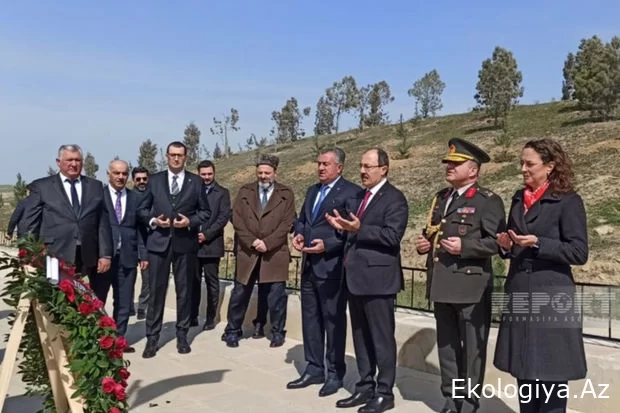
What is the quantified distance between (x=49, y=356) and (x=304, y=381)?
2.05 meters

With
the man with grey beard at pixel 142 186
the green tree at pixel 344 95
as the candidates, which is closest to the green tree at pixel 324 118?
the green tree at pixel 344 95

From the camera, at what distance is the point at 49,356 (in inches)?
131

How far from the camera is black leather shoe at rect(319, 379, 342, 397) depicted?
454 cm

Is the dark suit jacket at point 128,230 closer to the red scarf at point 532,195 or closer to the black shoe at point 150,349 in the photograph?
the black shoe at point 150,349

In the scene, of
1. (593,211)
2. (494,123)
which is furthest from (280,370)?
(494,123)

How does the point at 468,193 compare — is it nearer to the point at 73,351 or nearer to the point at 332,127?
the point at 73,351

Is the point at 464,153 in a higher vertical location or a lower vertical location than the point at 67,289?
higher

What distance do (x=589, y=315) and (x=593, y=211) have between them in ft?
34.3

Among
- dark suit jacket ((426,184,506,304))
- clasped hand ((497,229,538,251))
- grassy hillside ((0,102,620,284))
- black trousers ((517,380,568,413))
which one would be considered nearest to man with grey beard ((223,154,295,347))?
dark suit jacket ((426,184,506,304))

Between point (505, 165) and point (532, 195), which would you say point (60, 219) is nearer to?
point (532, 195)

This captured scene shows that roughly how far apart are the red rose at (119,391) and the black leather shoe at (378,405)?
165 centimetres

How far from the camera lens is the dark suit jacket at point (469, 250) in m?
3.64

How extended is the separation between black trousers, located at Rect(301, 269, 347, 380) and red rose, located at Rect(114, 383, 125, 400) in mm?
1817

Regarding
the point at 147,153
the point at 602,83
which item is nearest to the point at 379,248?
the point at 602,83
